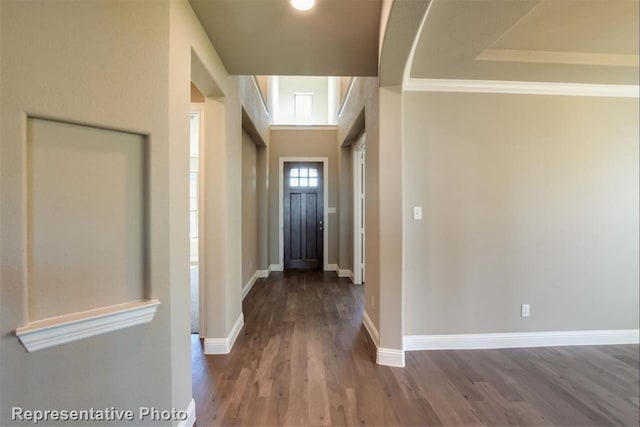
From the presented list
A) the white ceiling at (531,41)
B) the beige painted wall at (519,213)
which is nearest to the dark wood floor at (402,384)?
the beige painted wall at (519,213)

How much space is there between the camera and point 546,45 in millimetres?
1951

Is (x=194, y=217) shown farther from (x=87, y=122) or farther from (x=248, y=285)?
(x=87, y=122)

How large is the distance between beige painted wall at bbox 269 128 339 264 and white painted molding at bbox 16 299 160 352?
3924 millimetres

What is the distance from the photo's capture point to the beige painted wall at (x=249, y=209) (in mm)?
3762

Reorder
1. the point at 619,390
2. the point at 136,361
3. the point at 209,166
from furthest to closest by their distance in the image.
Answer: the point at 209,166, the point at 619,390, the point at 136,361

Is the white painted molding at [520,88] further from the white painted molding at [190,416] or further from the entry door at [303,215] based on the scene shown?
the entry door at [303,215]

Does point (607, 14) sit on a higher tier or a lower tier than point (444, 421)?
higher

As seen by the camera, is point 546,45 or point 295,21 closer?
point 295,21

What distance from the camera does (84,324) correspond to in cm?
106

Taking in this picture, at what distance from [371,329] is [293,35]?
2539 mm

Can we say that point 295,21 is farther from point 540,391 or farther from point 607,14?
point 540,391

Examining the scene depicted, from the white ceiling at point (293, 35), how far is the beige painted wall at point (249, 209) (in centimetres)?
175

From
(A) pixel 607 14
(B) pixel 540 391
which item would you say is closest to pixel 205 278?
(B) pixel 540 391

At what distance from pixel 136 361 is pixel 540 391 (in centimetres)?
252
